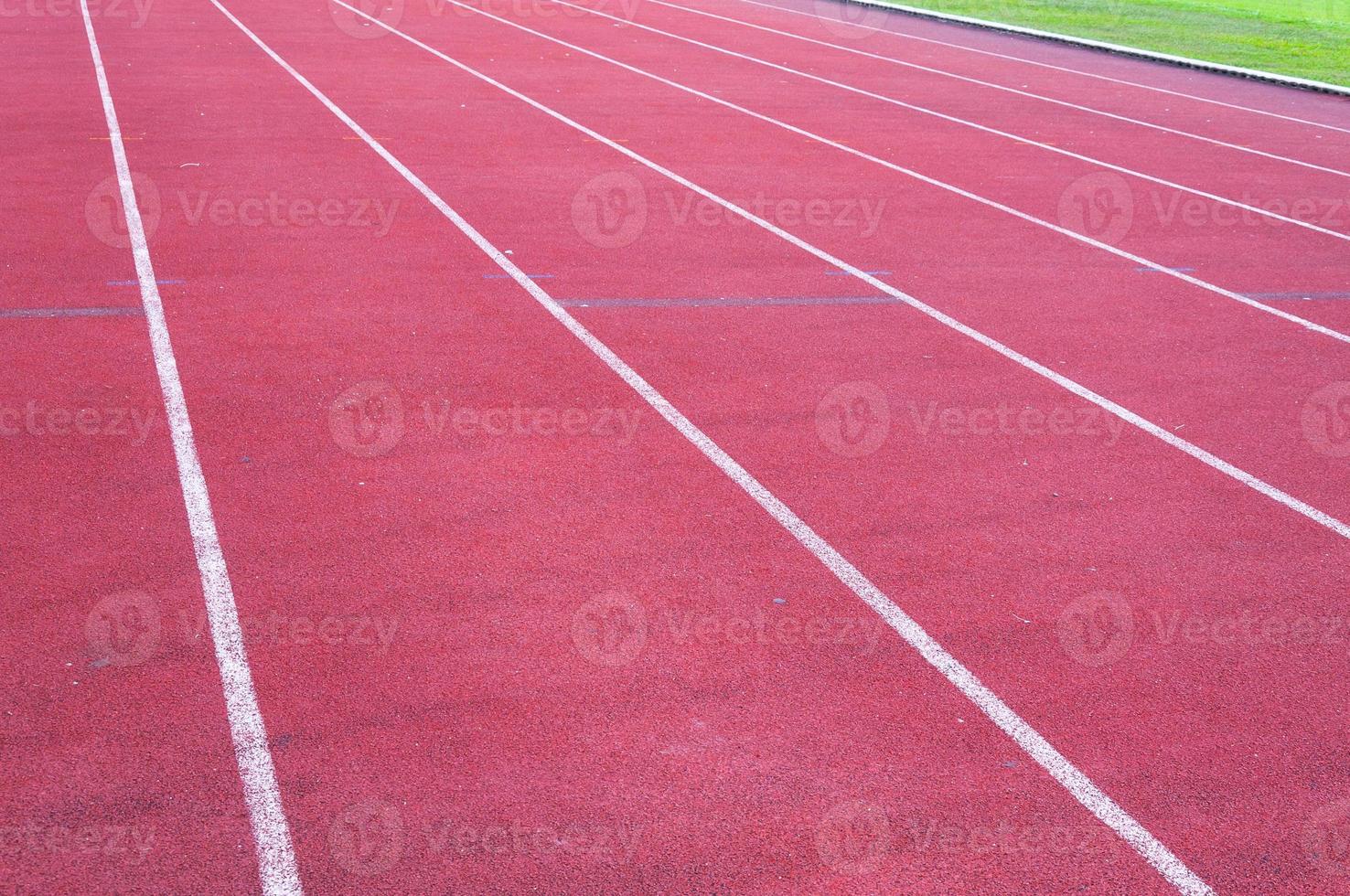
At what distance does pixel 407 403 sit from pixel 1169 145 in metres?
12.1

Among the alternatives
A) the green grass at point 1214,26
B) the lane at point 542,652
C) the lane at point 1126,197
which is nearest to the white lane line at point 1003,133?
the lane at point 1126,197

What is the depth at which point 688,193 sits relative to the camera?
11922 millimetres

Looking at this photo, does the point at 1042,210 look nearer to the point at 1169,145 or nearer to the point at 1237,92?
the point at 1169,145

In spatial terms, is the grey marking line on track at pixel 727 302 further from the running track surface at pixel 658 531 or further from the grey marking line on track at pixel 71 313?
the grey marking line on track at pixel 71 313

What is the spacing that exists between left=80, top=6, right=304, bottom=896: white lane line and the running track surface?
22 millimetres

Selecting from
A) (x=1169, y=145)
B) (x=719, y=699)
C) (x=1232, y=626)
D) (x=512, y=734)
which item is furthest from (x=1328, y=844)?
(x=1169, y=145)

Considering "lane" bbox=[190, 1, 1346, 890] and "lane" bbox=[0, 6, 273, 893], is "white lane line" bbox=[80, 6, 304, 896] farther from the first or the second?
"lane" bbox=[190, 1, 1346, 890]

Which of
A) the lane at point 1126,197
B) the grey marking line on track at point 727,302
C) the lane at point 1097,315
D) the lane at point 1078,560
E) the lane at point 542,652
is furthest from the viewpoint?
the lane at point 1126,197

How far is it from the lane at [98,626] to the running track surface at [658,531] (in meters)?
0.02

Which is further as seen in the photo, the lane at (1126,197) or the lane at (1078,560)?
the lane at (1126,197)

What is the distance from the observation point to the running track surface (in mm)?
3990

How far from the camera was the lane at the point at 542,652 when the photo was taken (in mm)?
3900

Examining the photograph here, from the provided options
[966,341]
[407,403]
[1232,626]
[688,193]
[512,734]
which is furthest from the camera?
[688,193]

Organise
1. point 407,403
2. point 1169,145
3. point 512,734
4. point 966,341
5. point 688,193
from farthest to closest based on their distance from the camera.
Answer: point 1169,145 < point 688,193 < point 966,341 < point 407,403 < point 512,734
